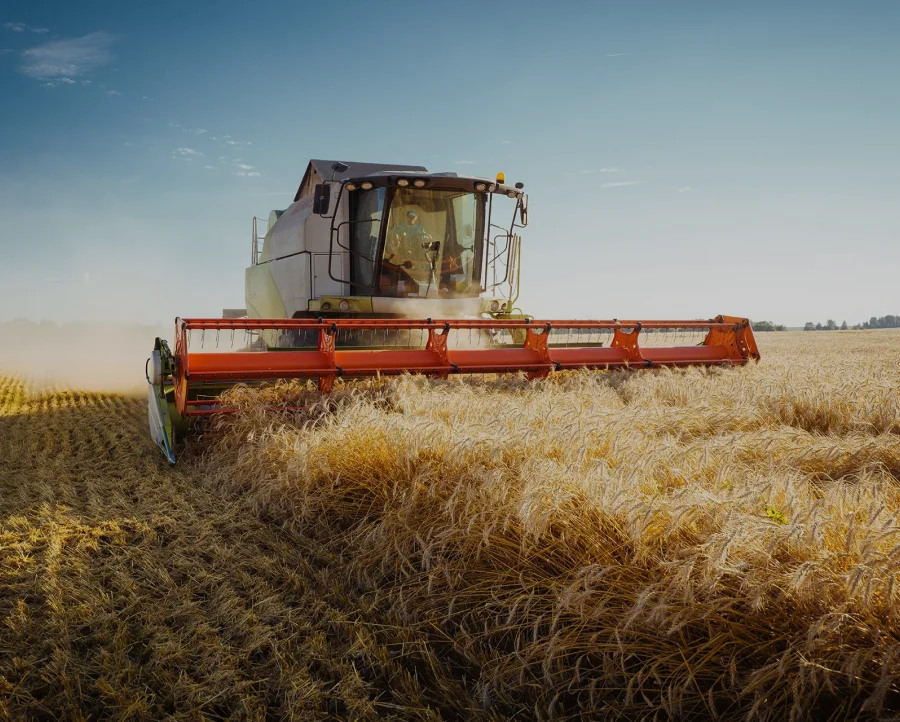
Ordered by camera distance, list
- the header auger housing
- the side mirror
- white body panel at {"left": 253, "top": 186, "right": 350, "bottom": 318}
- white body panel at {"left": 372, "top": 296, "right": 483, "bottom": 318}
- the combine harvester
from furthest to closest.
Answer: white body panel at {"left": 253, "top": 186, "right": 350, "bottom": 318}, white body panel at {"left": 372, "top": 296, "right": 483, "bottom": 318}, the side mirror, the combine harvester, the header auger housing

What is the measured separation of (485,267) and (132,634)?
6.33 m

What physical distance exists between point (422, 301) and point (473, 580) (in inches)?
212

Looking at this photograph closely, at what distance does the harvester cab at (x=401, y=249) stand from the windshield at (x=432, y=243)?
Answer: 12mm

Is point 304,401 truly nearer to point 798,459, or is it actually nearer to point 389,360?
point 389,360

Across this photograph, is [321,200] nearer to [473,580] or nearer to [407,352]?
[407,352]

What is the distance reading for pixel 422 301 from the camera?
744 centimetres

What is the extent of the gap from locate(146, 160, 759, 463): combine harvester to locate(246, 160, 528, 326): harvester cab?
0.01 m

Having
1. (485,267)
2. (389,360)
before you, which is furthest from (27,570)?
(485,267)

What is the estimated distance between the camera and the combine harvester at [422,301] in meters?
5.72

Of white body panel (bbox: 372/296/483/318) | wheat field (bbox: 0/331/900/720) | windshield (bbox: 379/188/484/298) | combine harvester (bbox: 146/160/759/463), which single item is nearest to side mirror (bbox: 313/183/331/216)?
combine harvester (bbox: 146/160/759/463)

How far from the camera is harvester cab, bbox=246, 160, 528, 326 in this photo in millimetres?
7191

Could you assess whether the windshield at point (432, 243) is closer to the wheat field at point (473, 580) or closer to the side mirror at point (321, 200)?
the side mirror at point (321, 200)

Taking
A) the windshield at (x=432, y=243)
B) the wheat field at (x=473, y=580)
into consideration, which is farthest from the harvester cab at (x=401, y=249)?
the wheat field at (x=473, y=580)

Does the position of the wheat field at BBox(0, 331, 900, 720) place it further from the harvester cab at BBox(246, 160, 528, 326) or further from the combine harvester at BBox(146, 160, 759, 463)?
the harvester cab at BBox(246, 160, 528, 326)
